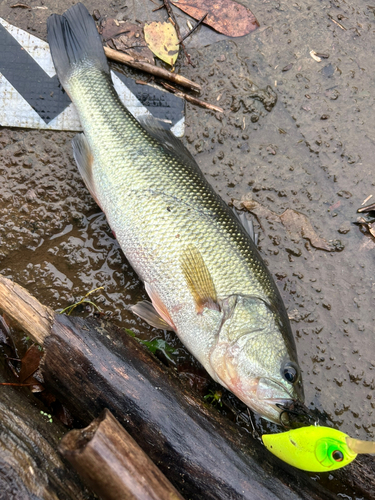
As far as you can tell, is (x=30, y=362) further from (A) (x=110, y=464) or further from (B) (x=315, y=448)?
(B) (x=315, y=448)

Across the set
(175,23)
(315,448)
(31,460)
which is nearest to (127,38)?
(175,23)

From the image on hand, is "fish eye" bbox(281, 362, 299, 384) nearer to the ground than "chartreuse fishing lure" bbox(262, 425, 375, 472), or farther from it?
farther from it

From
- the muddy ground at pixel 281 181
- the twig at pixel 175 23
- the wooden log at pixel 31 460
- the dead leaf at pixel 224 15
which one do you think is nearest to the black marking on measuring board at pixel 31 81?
the muddy ground at pixel 281 181

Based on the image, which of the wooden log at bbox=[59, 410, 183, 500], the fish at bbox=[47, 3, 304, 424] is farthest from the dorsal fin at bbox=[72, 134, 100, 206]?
the wooden log at bbox=[59, 410, 183, 500]

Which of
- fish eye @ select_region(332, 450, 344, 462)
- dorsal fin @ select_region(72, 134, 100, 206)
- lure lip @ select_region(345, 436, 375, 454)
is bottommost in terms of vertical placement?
fish eye @ select_region(332, 450, 344, 462)

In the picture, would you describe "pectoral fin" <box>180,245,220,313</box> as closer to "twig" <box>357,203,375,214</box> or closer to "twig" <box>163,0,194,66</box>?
"twig" <box>357,203,375,214</box>

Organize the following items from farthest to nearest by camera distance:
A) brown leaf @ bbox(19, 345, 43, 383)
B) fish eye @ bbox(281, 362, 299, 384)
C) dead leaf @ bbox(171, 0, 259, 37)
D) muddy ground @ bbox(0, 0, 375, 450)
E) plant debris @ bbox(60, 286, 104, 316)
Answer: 1. dead leaf @ bbox(171, 0, 259, 37)
2. muddy ground @ bbox(0, 0, 375, 450)
3. plant debris @ bbox(60, 286, 104, 316)
4. brown leaf @ bbox(19, 345, 43, 383)
5. fish eye @ bbox(281, 362, 299, 384)
